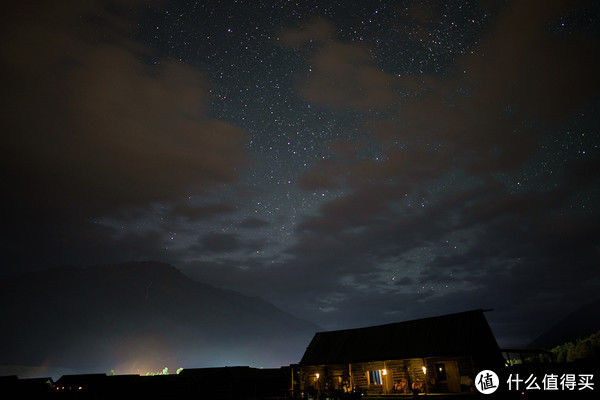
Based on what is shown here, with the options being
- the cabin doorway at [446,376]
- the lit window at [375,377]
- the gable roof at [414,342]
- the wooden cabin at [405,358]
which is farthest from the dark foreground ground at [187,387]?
the gable roof at [414,342]

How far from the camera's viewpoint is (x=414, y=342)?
75.7 ft

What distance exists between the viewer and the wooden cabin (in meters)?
20.6

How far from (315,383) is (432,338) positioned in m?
9.96

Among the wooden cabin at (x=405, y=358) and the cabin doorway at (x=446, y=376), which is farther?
the cabin doorway at (x=446, y=376)

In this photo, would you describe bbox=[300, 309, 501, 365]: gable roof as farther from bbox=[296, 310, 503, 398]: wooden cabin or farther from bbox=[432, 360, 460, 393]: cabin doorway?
bbox=[432, 360, 460, 393]: cabin doorway

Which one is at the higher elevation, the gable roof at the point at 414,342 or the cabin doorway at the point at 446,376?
the gable roof at the point at 414,342

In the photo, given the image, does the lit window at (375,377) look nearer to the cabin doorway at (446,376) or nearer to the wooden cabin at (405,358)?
the wooden cabin at (405,358)

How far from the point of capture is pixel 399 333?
25.1m

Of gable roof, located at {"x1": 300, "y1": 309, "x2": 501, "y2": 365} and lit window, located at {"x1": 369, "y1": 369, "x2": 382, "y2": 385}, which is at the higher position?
gable roof, located at {"x1": 300, "y1": 309, "x2": 501, "y2": 365}

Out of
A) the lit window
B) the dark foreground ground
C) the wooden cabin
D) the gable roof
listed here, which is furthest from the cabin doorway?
the lit window

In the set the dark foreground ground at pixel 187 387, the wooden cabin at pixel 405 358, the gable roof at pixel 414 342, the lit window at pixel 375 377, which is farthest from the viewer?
the dark foreground ground at pixel 187 387

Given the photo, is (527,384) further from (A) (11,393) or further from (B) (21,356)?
(B) (21,356)

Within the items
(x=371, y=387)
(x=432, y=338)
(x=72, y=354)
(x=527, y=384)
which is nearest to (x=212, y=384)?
(x=371, y=387)

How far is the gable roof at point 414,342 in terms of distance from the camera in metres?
20.4
